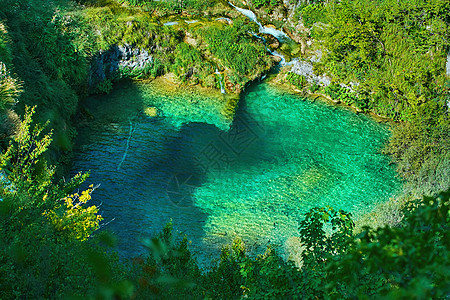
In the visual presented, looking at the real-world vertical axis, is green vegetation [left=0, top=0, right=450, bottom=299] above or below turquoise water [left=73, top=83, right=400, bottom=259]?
above

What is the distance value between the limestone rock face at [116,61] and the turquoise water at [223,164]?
1.55 meters

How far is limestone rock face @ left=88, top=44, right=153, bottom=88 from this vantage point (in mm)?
29219

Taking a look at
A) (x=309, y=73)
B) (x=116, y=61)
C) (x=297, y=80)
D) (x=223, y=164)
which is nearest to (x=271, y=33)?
(x=309, y=73)

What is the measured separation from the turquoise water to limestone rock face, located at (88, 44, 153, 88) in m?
1.55

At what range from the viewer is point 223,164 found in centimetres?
2331

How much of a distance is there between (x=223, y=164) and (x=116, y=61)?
12835mm

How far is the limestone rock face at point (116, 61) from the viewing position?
29.2 metres

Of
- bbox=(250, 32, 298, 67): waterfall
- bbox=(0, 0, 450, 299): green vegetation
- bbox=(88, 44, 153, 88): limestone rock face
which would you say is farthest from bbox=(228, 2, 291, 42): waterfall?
bbox=(88, 44, 153, 88): limestone rock face

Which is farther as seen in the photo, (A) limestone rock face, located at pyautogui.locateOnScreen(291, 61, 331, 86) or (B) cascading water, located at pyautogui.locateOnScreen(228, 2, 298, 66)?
(B) cascading water, located at pyautogui.locateOnScreen(228, 2, 298, 66)

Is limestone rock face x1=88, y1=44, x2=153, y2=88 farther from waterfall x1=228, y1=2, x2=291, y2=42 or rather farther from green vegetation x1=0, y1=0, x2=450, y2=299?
waterfall x1=228, y1=2, x2=291, y2=42

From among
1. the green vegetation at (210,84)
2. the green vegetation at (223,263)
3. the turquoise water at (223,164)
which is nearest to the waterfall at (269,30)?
the green vegetation at (210,84)

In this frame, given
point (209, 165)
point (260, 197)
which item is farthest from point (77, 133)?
point (260, 197)

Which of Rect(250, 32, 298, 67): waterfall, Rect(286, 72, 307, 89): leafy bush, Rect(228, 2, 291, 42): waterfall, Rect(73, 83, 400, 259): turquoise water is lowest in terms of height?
Rect(73, 83, 400, 259): turquoise water

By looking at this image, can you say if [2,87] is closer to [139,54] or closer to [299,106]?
[139,54]
